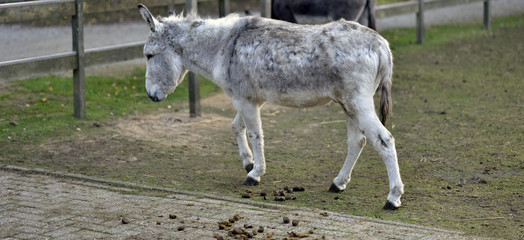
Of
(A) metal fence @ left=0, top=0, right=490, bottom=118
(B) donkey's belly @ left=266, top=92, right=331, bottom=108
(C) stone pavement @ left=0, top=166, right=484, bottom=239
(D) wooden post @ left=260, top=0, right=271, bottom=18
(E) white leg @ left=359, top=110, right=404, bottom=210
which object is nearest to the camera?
(C) stone pavement @ left=0, top=166, right=484, bottom=239

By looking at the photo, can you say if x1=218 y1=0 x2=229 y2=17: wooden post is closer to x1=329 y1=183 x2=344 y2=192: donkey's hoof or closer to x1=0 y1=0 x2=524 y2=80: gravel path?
x1=0 y1=0 x2=524 y2=80: gravel path

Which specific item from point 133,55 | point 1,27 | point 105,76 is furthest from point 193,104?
point 1,27

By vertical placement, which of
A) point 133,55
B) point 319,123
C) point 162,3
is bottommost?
point 319,123

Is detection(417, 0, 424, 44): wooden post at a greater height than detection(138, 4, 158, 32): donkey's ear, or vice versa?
detection(138, 4, 158, 32): donkey's ear

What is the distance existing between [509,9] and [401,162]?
14309mm

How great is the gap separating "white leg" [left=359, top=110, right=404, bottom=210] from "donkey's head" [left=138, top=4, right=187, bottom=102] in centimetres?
200

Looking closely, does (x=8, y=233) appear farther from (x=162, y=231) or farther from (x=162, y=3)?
(x=162, y=3)

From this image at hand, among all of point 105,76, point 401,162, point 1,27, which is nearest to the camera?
point 401,162

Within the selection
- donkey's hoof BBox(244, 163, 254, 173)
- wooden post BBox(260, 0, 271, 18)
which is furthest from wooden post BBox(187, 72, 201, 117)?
donkey's hoof BBox(244, 163, 254, 173)

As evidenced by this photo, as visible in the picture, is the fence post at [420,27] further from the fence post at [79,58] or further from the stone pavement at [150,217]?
the stone pavement at [150,217]

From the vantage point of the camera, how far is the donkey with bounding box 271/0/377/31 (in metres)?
11.3

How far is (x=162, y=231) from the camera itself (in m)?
5.43

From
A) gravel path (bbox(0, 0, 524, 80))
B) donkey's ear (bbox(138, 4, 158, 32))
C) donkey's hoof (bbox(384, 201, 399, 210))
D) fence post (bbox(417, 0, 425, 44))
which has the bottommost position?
donkey's hoof (bbox(384, 201, 399, 210))

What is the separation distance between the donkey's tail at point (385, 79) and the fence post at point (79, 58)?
4.56 metres
